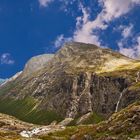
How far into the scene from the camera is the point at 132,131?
582 feet

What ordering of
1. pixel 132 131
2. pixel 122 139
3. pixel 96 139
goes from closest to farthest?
pixel 122 139 → pixel 132 131 → pixel 96 139

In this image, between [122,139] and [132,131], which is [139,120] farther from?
[122,139]

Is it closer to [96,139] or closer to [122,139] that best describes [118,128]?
[96,139]

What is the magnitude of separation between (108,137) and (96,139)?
33.2ft

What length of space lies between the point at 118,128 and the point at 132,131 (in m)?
18.3

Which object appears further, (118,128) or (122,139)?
(118,128)

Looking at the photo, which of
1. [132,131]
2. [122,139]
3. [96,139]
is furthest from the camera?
[96,139]

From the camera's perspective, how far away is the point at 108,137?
180m

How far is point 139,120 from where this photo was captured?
19200 cm

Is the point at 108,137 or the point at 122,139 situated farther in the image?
the point at 108,137

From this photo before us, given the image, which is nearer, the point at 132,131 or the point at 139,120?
the point at 132,131

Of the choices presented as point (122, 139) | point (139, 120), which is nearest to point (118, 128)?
point (139, 120)

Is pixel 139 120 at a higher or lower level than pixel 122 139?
higher

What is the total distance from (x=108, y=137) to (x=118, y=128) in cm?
1644
